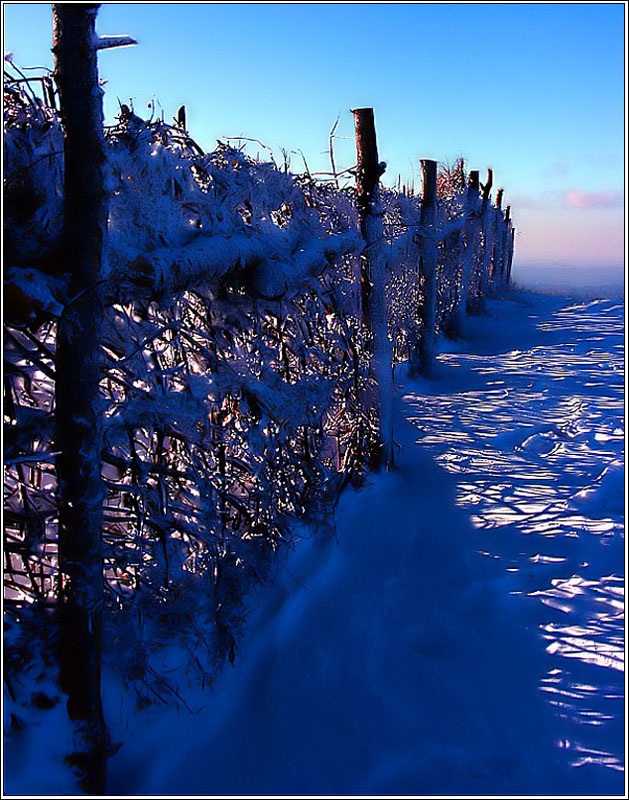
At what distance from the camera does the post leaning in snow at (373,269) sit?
181 inches

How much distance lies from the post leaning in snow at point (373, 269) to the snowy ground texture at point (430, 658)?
19.7 inches

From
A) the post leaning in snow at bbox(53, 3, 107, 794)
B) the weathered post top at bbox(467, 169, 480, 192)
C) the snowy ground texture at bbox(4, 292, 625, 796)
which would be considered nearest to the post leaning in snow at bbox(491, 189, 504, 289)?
the weathered post top at bbox(467, 169, 480, 192)

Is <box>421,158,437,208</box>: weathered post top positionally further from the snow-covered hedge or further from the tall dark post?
the snow-covered hedge

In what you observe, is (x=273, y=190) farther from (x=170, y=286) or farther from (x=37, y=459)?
(x=37, y=459)

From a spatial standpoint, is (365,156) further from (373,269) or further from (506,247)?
(506,247)

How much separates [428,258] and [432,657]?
6880 millimetres

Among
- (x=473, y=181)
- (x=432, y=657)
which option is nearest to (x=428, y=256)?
(x=473, y=181)

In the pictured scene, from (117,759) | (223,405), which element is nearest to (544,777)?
(117,759)

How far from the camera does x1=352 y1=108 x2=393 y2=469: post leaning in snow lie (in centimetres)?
459

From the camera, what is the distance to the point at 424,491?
4.50 meters

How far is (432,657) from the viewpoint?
8.91 ft

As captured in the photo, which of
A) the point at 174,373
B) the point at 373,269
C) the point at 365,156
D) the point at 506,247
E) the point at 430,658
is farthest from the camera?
the point at 506,247

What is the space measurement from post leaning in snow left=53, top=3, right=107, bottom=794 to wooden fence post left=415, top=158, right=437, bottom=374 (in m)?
6.66

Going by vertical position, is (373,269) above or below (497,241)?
below
